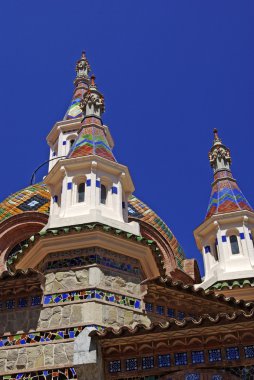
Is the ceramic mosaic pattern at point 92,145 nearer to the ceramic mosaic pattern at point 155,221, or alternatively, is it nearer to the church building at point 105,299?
the church building at point 105,299

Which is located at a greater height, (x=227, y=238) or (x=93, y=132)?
(x=93, y=132)

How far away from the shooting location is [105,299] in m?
9.93

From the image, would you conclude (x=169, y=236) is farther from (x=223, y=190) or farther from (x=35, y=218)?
(x=35, y=218)

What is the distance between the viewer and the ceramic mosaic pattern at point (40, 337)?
9484 millimetres

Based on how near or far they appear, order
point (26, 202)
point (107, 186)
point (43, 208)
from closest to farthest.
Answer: point (107, 186)
point (43, 208)
point (26, 202)

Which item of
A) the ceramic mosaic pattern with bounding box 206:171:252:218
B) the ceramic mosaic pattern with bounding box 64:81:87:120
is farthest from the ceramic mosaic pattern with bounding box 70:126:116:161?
the ceramic mosaic pattern with bounding box 64:81:87:120

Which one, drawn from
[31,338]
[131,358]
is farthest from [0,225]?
[131,358]

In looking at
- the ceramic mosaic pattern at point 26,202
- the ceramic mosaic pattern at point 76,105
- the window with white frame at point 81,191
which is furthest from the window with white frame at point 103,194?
the ceramic mosaic pattern at point 76,105

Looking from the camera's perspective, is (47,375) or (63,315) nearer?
(47,375)

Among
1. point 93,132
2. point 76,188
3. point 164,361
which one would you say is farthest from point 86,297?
point 93,132

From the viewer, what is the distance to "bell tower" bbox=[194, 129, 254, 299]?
51.2ft

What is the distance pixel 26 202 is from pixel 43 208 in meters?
0.82

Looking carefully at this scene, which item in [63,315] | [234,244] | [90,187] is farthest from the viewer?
[234,244]

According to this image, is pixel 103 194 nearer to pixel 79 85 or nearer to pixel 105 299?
pixel 105 299
